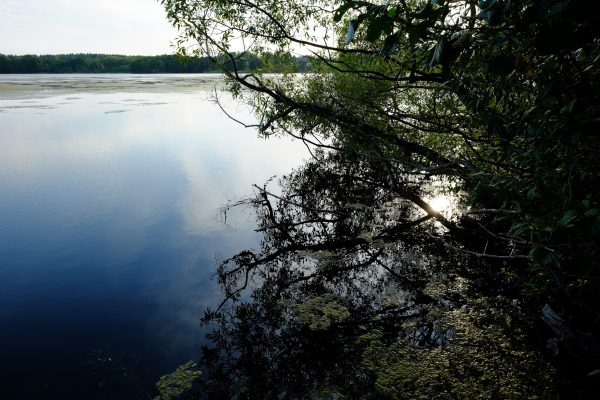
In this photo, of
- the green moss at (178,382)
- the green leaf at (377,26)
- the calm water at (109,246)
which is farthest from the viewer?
the calm water at (109,246)

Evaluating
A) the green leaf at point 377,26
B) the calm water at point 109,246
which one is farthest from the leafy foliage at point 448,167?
the calm water at point 109,246

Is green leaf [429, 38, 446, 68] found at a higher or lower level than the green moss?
higher

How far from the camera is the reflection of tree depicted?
172 inches

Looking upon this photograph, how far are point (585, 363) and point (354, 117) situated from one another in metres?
5.93

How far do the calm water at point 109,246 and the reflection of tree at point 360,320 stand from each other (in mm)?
693

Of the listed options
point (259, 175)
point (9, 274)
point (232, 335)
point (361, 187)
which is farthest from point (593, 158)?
point (259, 175)

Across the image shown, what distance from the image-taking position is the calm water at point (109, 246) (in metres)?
4.82

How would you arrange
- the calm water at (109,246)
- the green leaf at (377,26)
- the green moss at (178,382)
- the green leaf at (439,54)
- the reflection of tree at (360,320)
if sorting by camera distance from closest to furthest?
the green leaf at (377,26) < the green leaf at (439,54) < the green moss at (178,382) < the reflection of tree at (360,320) < the calm water at (109,246)

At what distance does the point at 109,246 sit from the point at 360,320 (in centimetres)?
563

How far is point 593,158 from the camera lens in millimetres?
2191

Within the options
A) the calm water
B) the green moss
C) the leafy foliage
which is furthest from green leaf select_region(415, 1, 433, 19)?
the calm water

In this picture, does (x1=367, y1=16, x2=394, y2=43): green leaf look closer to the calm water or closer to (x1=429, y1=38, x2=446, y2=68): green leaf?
(x1=429, y1=38, x2=446, y2=68): green leaf

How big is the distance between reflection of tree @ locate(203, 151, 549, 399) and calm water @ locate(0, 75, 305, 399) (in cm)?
69

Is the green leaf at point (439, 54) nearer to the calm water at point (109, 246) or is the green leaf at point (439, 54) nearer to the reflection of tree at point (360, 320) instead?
the reflection of tree at point (360, 320)
